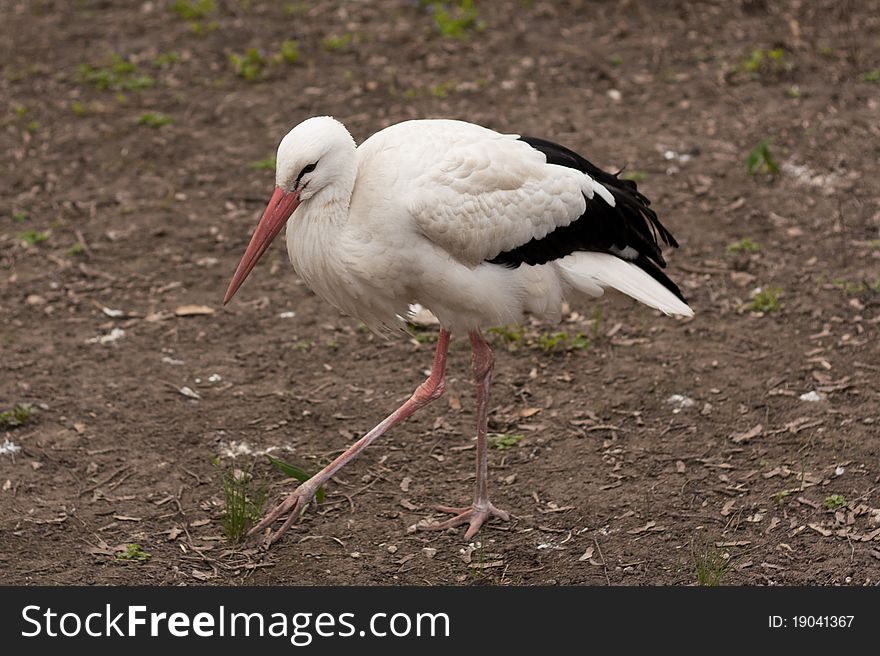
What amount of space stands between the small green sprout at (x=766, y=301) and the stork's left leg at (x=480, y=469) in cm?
188

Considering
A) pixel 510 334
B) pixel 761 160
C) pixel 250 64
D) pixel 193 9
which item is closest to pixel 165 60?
pixel 250 64

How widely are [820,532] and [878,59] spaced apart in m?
4.97

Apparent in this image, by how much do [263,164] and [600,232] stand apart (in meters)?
3.41

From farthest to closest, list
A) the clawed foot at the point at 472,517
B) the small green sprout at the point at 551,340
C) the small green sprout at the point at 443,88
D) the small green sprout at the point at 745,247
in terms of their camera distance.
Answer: the small green sprout at the point at 443,88, the small green sprout at the point at 745,247, the small green sprout at the point at 551,340, the clawed foot at the point at 472,517

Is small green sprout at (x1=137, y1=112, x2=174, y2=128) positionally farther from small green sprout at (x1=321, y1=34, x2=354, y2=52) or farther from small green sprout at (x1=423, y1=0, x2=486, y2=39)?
small green sprout at (x1=423, y1=0, x2=486, y2=39)

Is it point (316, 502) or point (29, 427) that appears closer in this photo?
point (316, 502)

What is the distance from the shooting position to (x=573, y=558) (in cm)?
479

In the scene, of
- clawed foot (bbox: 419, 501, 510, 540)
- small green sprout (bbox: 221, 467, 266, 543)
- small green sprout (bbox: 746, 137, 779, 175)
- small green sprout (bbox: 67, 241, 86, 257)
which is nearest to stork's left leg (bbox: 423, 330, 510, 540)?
clawed foot (bbox: 419, 501, 510, 540)

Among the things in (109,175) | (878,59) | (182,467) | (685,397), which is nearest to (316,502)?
(182,467)

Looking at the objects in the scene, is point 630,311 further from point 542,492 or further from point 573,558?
point 573,558

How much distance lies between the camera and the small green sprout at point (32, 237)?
23.4ft

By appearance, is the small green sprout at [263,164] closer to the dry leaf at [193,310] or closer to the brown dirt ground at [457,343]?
the brown dirt ground at [457,343]

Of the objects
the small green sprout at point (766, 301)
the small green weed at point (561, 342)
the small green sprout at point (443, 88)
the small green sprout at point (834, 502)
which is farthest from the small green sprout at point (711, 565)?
the small green sprout at point (443, 88)

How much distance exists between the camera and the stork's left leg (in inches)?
197
